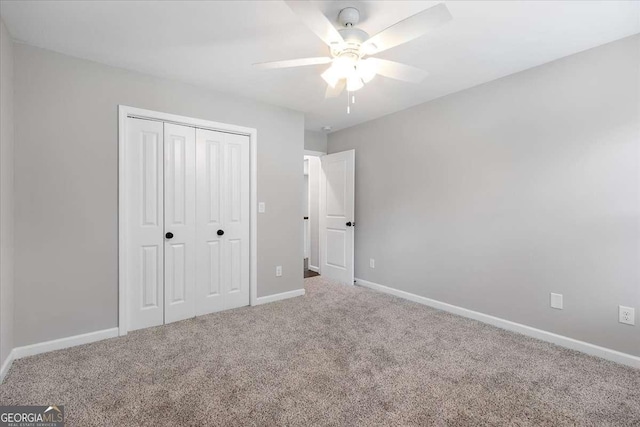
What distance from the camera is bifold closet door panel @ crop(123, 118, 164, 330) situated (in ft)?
8.82

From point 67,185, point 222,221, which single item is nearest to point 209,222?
point 222,221

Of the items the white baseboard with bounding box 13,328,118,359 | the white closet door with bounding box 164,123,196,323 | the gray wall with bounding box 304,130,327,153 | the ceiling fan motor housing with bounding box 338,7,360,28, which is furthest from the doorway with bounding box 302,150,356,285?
the white baseboard with bounding box 13,328,118,359

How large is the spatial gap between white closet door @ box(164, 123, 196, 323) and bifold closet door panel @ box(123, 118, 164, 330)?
6 centimetres

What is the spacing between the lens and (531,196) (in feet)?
8.58

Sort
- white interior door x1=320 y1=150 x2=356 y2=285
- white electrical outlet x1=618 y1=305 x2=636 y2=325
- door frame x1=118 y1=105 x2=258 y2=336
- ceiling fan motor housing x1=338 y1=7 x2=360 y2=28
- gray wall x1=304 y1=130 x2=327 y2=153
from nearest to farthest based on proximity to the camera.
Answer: ceiling fan motor housing x1=338 y1=7 x2=360 y2=28
white electrical outlet x1=618 y1=305 x2=636 y2=325
door frame x1=118 y1=105 x2=258 y2=336
white interior door x1=320 y1=150 x2=356 y2=285
gray wall x1=304 y1=130 x2=327 y2=153

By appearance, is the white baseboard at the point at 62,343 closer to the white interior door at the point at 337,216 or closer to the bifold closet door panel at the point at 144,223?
the bifold closet door panel at the point at 144,223

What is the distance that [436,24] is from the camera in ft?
4.70

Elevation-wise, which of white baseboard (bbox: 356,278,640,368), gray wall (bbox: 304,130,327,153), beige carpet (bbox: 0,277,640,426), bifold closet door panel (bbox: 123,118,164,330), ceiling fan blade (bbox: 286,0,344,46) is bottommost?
beige carpet (bbox: 0,277,640,426)

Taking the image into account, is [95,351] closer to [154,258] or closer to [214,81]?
[154,258]

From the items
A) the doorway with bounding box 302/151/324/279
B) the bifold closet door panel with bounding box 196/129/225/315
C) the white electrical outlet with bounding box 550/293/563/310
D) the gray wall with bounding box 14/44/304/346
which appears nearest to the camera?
the gray wall with bounding box 14/44/304/346

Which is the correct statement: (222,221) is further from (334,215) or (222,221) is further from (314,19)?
(314,19)

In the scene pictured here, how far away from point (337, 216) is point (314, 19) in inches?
129

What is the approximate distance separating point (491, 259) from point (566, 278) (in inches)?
23.3

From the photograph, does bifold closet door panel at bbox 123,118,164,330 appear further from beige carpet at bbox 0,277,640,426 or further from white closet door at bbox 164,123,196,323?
beige carpet at bbox 0,277,640,426
